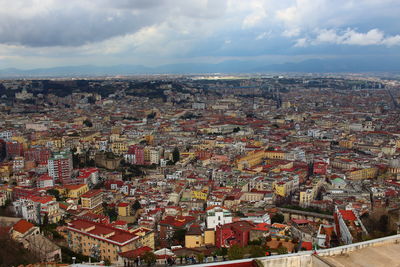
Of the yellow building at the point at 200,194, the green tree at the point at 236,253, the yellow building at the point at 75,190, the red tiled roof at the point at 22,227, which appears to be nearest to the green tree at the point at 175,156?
the yellow building at the point at 75,190

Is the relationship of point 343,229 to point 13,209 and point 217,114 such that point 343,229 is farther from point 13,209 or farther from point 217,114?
point 217,114

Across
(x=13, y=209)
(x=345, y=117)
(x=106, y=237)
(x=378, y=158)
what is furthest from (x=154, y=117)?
(x=106, y=237)

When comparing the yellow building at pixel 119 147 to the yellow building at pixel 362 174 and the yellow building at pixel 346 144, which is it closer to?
the yellow building at pixel 362 174

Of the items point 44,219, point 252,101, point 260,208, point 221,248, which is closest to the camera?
point 221,248

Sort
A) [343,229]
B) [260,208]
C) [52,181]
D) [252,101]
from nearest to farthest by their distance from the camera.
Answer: [343,229], [260,208], [52,181], [252,101]

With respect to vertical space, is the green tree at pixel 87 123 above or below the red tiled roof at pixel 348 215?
below

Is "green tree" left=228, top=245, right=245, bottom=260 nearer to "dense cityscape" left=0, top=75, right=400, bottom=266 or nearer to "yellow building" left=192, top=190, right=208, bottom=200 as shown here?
"dense cityscape" left=0, top=75, right=400, bottom=266

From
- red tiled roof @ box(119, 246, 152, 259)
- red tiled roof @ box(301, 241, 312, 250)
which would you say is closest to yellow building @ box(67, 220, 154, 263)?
red tiled roof @ box(119, 246, 152, 259)
